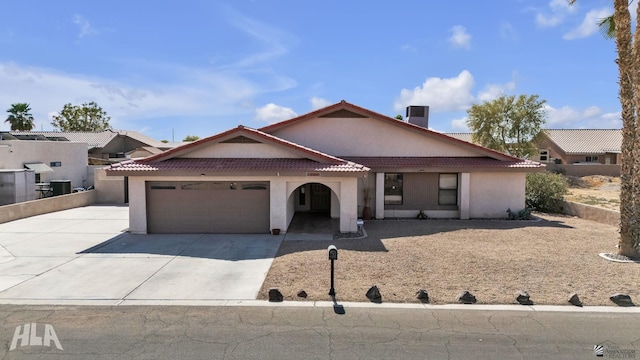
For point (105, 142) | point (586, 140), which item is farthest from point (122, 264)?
point (586, 140)

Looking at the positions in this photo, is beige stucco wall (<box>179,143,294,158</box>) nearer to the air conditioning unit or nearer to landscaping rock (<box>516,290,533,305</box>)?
landscaping rock (<box>516,290,533,305</box>)

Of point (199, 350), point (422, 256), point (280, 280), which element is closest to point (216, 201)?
point (280, 280)

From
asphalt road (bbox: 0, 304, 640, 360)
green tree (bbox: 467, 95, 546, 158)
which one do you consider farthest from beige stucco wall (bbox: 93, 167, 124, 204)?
green tree (bbox: 467, 95, 546, 158)

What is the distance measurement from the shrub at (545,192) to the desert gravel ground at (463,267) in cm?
530

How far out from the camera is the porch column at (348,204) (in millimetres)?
15414

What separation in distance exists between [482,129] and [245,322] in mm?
41486

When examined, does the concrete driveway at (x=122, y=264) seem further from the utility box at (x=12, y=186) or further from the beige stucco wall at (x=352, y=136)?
the beige stucco wall at (x=352, y=136)

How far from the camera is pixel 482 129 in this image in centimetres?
4300

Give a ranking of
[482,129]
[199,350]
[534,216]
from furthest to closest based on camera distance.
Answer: [482,129] → [534,216] → [199,350]

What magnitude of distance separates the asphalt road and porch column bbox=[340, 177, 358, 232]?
25.1ft

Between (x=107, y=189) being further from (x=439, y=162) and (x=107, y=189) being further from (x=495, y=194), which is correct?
(x=495, y=194)

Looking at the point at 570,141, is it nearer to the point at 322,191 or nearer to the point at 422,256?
the point at 322,191

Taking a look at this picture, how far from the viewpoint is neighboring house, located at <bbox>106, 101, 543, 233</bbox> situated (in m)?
15.4

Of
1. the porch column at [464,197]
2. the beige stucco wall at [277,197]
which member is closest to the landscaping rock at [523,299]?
the beige stucco wall at [277,197]
